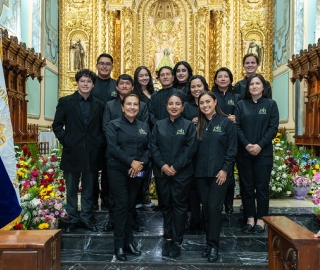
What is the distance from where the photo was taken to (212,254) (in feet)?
13.5

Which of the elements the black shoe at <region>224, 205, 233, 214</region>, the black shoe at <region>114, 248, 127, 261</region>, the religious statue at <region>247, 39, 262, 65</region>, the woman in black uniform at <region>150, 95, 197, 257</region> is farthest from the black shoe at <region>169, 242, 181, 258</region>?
the religious statue at <region>247, 39, 262, 65</region>

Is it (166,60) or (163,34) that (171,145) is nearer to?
(166,60)

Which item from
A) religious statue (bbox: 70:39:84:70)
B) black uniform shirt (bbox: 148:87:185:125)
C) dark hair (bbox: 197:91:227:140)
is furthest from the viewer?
religious statue (bbox: 70:39:84:70)

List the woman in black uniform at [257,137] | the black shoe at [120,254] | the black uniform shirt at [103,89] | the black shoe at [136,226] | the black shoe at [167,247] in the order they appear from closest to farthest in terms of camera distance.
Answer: the black shoe at [120,254] → the black shoe at [167,247] → the woman in black uniform at [257,137] → the black shoe at [136,226] → the black uniform shirt at [103,89]

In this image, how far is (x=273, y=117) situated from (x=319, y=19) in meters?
6.60

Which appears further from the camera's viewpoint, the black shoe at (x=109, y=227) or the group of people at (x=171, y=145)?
the black shoe at (x=109, y=227)

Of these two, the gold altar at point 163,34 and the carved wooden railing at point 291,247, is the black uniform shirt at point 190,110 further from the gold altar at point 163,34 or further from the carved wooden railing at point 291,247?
the gold altar at point 163,34

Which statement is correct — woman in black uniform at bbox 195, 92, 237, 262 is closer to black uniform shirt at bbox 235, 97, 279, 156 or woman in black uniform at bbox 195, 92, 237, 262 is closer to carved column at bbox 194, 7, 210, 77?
black uniform shirt at bbox 235, 97, 279, 156

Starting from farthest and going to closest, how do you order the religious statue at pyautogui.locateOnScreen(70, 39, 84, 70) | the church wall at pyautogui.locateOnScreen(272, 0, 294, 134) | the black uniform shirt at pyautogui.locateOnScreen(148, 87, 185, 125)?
the religious statue at pyautogui.locateOnScreen(70, 39, 84, 70), the church wall at pyautogui.locateOnScreen(272, 0, 294, 134), the black uniform shirt at pyautogui.locateOnScreen(148, 87, 185, 125)

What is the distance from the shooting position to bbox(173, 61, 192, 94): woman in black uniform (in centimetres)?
496

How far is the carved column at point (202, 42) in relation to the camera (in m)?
13.3

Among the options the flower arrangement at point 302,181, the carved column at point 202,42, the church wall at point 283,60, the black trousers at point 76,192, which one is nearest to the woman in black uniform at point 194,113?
the black trousers at point 76,192

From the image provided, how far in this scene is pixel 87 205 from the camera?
15.2 ft

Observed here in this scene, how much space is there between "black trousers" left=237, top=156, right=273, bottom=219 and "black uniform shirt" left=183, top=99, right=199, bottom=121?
2.29 ft
